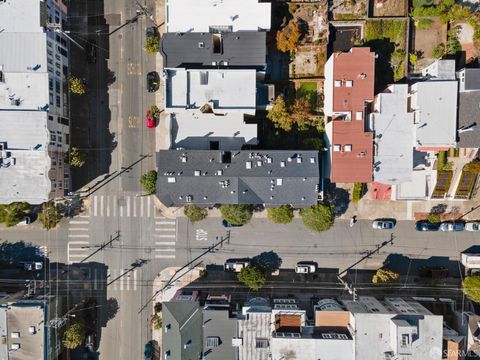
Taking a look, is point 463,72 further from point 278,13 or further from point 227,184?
point 227,184

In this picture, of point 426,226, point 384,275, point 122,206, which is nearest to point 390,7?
point 426,226

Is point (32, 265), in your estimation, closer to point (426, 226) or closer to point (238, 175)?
point (238, 175)

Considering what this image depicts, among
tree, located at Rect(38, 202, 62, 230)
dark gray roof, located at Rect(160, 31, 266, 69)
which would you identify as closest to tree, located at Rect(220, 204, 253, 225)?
dark gray roof, located at Rect(160, 31, 266, 69)

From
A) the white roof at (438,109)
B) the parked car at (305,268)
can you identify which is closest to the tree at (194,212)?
the parked car at (305,268)

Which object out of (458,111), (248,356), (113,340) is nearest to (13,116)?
(113,340)

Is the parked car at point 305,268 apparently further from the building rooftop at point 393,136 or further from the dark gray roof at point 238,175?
the building rooftop at point 393,136

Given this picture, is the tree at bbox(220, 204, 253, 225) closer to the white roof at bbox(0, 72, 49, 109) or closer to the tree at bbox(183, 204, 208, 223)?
the tree at bbox(183, 204, 208, 223)

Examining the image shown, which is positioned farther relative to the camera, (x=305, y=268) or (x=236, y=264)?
(x=236, y=264)
